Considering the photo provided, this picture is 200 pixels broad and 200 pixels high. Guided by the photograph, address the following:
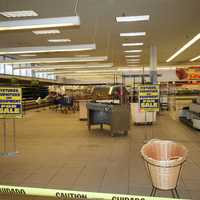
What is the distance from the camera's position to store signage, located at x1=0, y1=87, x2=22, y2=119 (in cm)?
558

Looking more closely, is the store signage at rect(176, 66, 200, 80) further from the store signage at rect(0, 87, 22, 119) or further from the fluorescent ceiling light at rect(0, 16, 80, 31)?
the fluorescent ceiling light at rect(0, 16, 80, 31)

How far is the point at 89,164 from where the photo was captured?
5.18 m

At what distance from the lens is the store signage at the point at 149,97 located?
6914mm

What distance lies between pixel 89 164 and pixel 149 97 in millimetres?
2828

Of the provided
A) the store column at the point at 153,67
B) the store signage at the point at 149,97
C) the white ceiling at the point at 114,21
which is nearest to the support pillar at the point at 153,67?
the store column at the point at 153,67

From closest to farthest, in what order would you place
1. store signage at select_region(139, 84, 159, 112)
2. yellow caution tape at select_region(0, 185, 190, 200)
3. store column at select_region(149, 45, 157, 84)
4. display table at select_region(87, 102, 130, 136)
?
yellow caution tape at select_region(0, 185, 190, 200) < store signage at select_region(139, 84, 159, 112) < display table at select_region(87, 102, 130, 136) < store column at select_region(149, 45, 157, 84)

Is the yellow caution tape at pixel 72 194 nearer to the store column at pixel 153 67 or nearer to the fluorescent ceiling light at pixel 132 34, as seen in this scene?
the fluorescent ceiling light at pixel 132 34

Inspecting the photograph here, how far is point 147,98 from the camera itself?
6.95 metres

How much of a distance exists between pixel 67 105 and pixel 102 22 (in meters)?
9.42

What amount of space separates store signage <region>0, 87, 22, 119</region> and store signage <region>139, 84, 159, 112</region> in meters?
3.35

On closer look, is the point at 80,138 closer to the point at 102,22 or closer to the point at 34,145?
the point at 34,145

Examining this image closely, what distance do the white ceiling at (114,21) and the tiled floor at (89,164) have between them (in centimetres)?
309

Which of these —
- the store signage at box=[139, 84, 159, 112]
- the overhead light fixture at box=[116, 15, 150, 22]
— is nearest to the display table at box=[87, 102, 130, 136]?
the store signage at box=[139, 84, 159, 112]

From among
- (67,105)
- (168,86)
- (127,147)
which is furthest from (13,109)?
(168,86)
